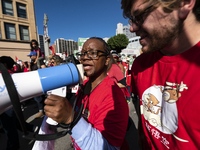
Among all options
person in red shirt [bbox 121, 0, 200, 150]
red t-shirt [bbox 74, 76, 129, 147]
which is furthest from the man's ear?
red t-shirt [bbox 74, 76, 129, 147]

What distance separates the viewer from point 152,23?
90 cm

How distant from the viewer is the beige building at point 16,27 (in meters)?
16.2

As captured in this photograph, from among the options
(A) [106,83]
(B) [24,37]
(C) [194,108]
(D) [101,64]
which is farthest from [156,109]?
(B) [24,37]

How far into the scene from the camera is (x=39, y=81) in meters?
0.80

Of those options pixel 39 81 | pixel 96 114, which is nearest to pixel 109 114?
pixel 96 114

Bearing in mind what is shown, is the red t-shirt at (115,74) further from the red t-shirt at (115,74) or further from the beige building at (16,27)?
the beige building at (16,27)

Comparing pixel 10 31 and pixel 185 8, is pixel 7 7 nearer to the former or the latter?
pixel 10 31

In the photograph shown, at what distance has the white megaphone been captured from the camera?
2.41 ft

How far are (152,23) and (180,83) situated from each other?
546 mm

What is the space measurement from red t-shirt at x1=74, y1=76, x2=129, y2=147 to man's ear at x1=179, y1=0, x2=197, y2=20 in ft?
2.79

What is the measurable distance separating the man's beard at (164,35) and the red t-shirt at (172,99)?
0.48 feet

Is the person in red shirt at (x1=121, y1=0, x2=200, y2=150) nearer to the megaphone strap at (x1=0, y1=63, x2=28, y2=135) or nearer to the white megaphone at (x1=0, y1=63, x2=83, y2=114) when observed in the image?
the white megaphone at (x1=0, y1=63, x2=83, y2=114)

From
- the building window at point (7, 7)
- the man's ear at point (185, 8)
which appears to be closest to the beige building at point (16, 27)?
the building window at point (7, 7)

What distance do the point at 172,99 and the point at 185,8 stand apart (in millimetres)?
712
